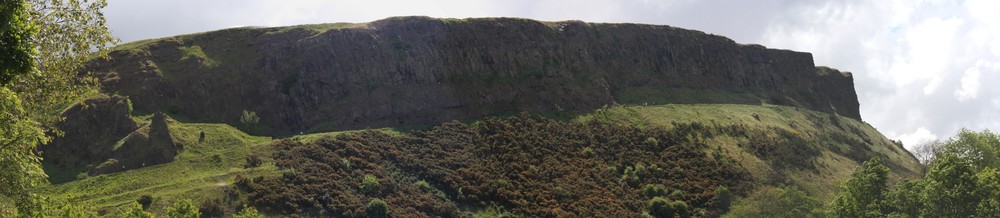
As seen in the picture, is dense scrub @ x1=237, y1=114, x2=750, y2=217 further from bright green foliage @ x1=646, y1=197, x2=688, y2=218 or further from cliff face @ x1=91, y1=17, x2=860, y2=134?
cliff face @ x1=91, y1=17, x2=860, y2=134

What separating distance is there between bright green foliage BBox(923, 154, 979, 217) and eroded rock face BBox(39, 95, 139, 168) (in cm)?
5926

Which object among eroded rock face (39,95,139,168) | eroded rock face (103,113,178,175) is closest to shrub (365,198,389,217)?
eroded rock face (103,113,178,175)

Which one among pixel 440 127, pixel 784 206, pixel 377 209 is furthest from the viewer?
pixel 440 127

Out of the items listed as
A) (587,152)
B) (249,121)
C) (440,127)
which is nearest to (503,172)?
(587,152)

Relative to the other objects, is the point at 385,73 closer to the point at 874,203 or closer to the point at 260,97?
the point at 260,97

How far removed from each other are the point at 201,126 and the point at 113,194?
1672 cm

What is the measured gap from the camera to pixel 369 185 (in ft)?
208

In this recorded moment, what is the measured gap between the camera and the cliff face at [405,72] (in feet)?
262

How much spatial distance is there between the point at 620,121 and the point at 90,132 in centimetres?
5426

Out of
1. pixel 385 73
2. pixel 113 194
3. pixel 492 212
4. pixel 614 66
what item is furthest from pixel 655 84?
pixel 113 194

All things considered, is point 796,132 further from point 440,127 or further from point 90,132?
point 90,132

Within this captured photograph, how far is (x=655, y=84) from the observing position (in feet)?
355

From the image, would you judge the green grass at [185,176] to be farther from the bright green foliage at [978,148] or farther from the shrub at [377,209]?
the bright green foliage at [978,148]

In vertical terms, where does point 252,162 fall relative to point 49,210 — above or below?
below
